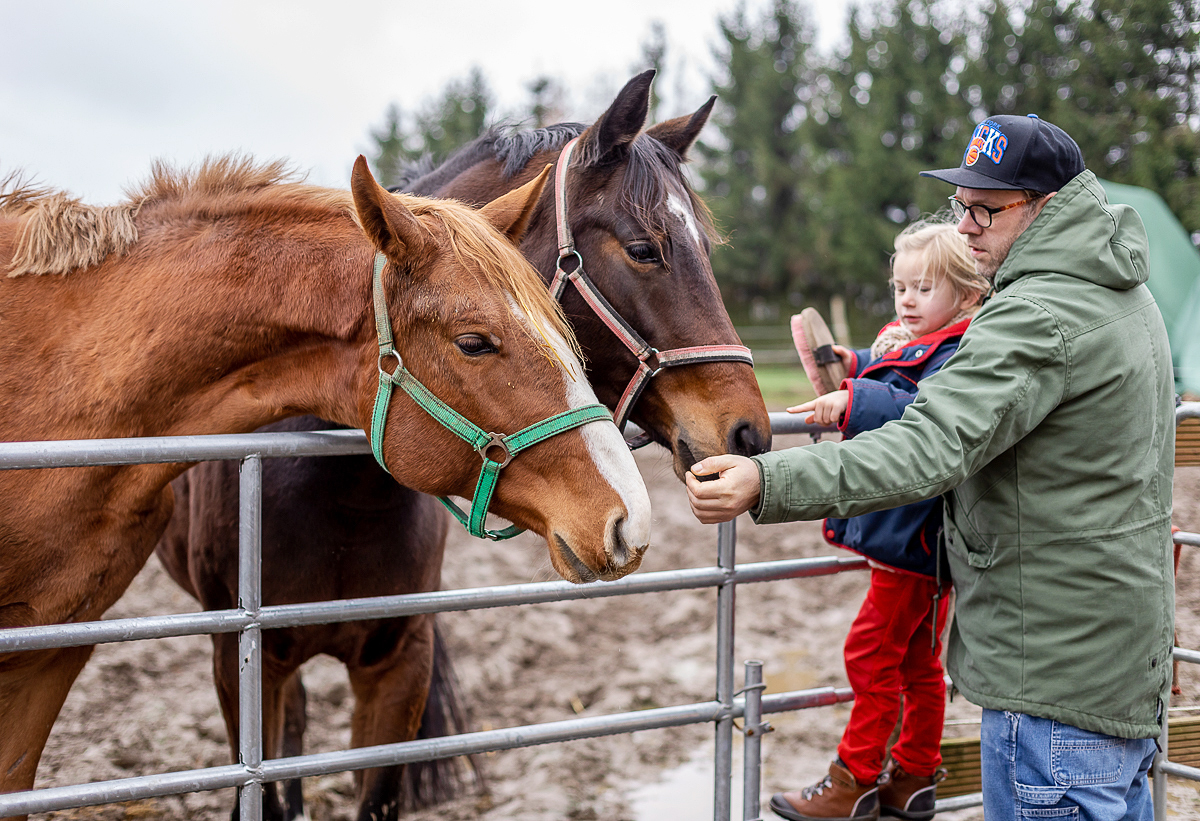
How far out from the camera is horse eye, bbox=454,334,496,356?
5.76 ft

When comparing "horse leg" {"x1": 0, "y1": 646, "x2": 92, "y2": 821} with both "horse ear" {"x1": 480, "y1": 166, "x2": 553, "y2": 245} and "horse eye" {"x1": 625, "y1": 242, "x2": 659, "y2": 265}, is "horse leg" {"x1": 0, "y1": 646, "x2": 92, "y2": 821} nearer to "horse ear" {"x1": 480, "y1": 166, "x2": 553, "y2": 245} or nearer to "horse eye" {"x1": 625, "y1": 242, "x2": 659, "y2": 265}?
"horse ear" {"x1": 480, "y1": 166, "x2": 553, "y2": 245}

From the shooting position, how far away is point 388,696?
8.73 ft

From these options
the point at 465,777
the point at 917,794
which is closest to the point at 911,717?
the point at 917,794

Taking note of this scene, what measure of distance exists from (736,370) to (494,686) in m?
2.94

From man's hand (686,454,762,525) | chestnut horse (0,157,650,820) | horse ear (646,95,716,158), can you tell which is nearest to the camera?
man's hand (686,454,762,525)

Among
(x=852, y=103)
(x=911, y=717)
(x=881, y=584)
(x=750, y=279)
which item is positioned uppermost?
(x=852, y=103)

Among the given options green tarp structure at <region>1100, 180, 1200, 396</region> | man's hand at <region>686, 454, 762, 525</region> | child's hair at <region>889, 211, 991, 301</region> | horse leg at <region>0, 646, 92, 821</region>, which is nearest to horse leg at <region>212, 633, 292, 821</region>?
horse leg at <region>0, 646, 92, 821</region>

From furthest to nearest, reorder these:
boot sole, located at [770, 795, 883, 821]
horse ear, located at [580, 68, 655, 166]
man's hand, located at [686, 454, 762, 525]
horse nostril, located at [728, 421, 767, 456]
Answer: boot sole, located at [770, 795, 883, 821], horse ear, located at [580, 68, 655, 166], horse nostril, located at [728, 421, 767, 456], man's hand, located at [686, 454, 762, 525]

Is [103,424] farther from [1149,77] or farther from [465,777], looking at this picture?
[1149,77]

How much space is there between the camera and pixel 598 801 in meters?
3.40

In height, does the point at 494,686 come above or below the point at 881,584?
below

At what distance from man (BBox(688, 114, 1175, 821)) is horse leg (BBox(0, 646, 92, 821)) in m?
1.51

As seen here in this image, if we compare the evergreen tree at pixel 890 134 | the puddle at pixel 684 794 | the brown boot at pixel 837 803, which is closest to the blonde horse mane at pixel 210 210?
the brown boot at pixel 837 803

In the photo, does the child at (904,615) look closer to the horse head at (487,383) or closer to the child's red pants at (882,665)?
the child's red pants at (882,665)
